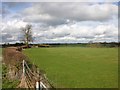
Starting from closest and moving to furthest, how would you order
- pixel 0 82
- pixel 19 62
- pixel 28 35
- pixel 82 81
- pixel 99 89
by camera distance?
pixel 99 89 < pixel 82 81 < pixel 0 82 < pixel 19 62 < pixel 28 35

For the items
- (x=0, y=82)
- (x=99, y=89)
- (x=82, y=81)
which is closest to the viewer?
(x=99, y=89)

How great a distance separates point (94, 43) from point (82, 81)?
93.9 metres

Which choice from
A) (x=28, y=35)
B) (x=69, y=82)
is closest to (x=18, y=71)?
(x=69, y=82)

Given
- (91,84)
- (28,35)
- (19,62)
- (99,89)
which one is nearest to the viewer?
(99,89)

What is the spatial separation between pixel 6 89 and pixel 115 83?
21.8ft

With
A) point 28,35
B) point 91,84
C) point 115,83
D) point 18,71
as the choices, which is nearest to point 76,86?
point 91,84

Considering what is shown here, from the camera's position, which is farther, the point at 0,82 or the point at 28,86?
the point at 0,82

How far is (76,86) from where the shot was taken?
48.1 feet

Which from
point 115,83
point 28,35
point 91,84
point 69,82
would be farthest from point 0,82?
point 28,35

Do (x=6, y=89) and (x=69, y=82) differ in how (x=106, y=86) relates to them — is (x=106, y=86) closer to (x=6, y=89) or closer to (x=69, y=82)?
(x=69, y=82)

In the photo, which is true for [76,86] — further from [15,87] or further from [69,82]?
[15,87]

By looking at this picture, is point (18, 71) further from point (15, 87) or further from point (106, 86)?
point (106, 86)

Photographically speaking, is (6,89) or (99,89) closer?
(99,89)

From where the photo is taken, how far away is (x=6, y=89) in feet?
51.4
